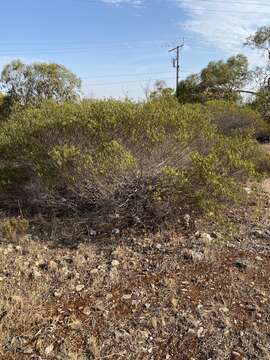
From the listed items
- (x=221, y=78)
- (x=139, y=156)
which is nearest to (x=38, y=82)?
(x=221, y=78)

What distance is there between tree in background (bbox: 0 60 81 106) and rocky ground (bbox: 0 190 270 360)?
450 inches

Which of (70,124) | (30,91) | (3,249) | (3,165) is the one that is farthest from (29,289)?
(30,91)

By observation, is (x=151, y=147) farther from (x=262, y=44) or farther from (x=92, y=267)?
(x=262, y=44)

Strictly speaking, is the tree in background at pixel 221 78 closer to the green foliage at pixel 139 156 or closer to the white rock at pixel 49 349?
the green foliage at pixel 139 156

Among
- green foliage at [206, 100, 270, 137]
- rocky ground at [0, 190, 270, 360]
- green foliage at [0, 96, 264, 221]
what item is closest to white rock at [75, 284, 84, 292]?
rocky ground at [0, 190, 270, 360]

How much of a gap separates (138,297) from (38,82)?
1340cm

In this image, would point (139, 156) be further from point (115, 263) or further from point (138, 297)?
point (138, 297)

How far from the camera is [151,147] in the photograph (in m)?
4.08

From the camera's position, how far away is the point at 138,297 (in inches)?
111

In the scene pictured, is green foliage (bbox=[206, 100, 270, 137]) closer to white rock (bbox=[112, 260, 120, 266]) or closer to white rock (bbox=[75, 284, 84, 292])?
white rock (bbox=[112, 260, 120, 266])

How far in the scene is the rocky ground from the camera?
2.27m

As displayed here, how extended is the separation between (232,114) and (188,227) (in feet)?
17.4

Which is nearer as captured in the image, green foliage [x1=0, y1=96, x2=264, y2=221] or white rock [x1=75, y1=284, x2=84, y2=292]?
white rock [x1=75, y1=284, x2=84, y2=292]

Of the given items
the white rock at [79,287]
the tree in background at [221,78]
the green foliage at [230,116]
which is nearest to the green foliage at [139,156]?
the white rock at [79,287]
